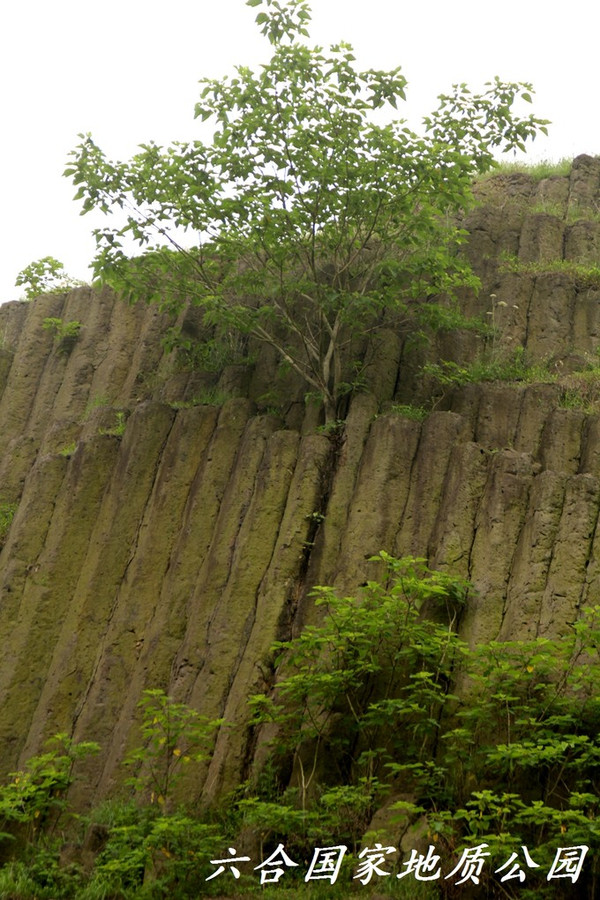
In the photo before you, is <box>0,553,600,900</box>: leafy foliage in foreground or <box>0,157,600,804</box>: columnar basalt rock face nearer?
<box>0,553,600,900</box>: leafy foliage in foreground

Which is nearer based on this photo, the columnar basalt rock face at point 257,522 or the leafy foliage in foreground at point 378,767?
the leafy foliage in foreground at point 378,767

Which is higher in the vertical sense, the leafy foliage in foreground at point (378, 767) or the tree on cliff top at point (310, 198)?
the tree on cliff top at point (310, 198)

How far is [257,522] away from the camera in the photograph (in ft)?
46.2

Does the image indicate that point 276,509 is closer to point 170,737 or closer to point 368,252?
point 170,737

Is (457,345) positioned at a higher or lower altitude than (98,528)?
higher

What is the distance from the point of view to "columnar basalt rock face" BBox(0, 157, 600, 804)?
12.6m

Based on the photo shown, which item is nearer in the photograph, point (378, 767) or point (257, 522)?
point (378, 767)

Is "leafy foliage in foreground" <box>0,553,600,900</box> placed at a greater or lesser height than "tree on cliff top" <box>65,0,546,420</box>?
lesser

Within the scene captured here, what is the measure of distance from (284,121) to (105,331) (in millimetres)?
6409

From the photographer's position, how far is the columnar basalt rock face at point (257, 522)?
495 inches

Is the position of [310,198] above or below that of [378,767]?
above

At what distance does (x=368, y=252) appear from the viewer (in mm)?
16812

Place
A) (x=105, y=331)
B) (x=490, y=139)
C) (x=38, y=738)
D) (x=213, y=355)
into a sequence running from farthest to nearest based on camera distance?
(x=105, y=331) → (x=213, y=355) → (x=490, y=139) → (x=38, y=738)

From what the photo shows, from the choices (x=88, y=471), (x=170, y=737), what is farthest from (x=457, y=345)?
(x=170, y=737)
